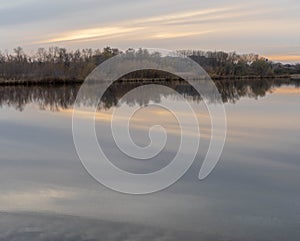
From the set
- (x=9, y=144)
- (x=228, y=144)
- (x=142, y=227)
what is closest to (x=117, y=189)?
(x=142, y=227)

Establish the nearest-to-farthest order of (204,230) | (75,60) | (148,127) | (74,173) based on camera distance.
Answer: (204,230) < (74,173) < (148,127) < (75,60)

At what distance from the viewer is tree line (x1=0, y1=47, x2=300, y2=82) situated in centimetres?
4362

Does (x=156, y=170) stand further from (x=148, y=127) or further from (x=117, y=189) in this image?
(x=148, y=127)

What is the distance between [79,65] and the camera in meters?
46.7

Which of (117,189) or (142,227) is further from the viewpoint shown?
(117,189)

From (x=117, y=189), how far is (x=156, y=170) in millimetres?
1107

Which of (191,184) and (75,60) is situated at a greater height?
(75,60)

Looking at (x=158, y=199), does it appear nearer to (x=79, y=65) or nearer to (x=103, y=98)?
(x=103, y=98)

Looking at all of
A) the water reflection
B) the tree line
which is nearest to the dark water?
the water reflection

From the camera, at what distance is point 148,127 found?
970 cm

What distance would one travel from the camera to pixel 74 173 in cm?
579

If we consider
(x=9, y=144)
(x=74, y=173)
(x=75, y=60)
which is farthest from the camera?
(x=75, y=60)

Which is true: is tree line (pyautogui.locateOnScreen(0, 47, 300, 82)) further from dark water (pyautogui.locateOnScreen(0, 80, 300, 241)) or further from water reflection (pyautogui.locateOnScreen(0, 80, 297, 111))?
dark water (pyautogui.locateOnScreen(0, 80, 300, 241))

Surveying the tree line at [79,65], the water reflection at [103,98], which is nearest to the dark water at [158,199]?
the water reflection at [103,98]
